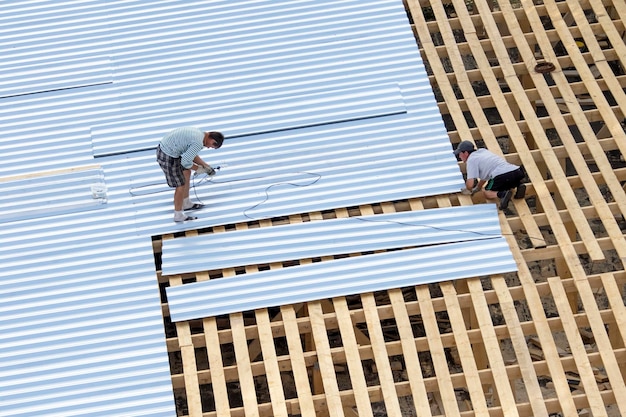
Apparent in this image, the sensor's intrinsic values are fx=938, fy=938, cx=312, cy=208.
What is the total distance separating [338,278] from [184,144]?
1.75 metres

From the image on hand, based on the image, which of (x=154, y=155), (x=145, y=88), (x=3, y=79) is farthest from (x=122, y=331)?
(x=3, y=79)

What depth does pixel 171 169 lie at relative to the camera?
817 centimetres

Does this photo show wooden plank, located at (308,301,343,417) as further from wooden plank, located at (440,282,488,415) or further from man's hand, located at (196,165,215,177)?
man's hand, located at (196,165,215,177)

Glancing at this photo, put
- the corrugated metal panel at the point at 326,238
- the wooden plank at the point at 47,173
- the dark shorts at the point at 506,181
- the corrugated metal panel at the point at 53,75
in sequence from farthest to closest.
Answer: the corrugated metal panel at the point at 53,75
the wooden plank at the point at 47,173
the dark shorts at the point at 506,181
the corrugated metal panel at the point at 326,238

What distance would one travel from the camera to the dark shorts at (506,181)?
8336 millimetres

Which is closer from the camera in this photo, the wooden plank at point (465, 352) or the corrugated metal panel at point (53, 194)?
the wooden plank at point (465, 352)

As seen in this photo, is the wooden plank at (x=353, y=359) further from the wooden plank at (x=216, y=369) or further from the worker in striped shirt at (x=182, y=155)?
the worker in striped shirt at (x=182, y=155)

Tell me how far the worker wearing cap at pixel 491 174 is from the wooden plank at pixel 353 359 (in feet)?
5.49

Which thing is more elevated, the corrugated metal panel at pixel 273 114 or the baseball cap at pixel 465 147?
the corrugated metal panel at pixel 273 114

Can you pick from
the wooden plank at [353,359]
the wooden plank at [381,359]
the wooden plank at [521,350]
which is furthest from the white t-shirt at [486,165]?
the wooden plank at [353,359]

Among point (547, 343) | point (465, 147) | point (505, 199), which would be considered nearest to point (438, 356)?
point (547, 343)

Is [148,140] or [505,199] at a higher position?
[148,140]

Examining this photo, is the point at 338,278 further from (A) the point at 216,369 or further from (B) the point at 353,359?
(A) the point at 216,369

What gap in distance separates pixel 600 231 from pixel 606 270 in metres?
0.60
